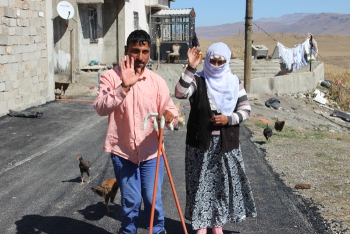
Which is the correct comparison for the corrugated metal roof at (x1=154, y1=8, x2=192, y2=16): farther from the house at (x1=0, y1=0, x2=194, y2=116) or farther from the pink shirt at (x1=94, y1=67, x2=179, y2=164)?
the pink shirt at (x1=94, y1=67, x2=179, y2=164)

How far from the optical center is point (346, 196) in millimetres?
6074

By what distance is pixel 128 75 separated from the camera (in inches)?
138

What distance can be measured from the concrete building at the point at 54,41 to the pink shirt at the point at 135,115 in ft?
26.9

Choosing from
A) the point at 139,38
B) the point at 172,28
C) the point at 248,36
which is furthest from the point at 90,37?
the point at 139,38

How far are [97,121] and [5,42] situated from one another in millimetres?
2873

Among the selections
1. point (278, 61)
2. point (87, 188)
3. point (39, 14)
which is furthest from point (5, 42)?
point (278, 61)

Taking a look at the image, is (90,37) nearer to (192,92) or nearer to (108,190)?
(108,190)

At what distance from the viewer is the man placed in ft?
12.4

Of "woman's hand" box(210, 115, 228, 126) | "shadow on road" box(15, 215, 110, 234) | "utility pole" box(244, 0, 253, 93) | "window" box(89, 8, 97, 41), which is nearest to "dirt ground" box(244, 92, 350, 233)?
"woman's hand" box(210, 115, 228, 126)

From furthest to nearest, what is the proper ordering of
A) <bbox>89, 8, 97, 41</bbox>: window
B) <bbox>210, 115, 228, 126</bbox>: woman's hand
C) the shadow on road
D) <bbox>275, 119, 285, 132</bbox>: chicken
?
<bbox>89, 8, 97, 41</bbox>: window
<bbox>275, 119, 285, 132</bbox>: chicken
the shadow on road
<bbox>210, 115, 228, 126</bbox>: woman's hand

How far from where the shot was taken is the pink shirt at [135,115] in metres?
3.77

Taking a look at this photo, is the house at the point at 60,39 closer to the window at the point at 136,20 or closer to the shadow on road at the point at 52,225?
the window at the point at 136,20

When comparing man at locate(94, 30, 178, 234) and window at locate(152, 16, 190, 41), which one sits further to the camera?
window at locate(152, 16, 190, 41)

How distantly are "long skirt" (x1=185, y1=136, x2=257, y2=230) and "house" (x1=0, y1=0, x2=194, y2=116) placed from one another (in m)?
7.97
